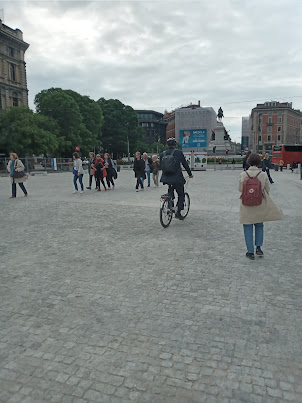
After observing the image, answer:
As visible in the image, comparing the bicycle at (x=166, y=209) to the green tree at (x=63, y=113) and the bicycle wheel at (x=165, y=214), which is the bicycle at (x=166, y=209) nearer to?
the bicycle wheel at (x=165, y=214)

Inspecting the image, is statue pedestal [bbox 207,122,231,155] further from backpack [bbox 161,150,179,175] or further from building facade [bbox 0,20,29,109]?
backpack [bbox 161,150,179,175]

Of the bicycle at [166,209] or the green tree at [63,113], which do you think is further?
the green tree at [63,113]

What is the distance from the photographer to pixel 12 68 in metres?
52.1

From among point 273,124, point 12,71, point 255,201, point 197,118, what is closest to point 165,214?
point 255,201

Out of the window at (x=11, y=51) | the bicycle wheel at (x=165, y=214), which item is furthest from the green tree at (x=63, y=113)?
the bicycle wheel at (x=165, y=214)

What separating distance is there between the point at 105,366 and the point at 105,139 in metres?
64.7

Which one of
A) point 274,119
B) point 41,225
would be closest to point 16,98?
point 41,225

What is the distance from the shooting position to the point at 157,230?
22.3 feet

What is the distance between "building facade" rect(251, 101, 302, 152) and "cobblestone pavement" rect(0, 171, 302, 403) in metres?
111

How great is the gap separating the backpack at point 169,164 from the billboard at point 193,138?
1425 inches

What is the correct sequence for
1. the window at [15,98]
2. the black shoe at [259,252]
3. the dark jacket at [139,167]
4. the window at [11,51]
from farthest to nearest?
the window at [15,98] → the window at [11,51] → the dark jacket at [139,167] → the black shoe at [259,252]

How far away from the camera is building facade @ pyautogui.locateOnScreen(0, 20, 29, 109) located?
162 feet

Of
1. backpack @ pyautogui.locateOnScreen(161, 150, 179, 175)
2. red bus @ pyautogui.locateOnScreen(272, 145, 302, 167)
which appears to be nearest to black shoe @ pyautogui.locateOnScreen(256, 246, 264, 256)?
backpack @ pyautogui.locateOnScreen(161, 150, 179, 175)

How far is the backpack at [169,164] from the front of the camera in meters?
7.05
